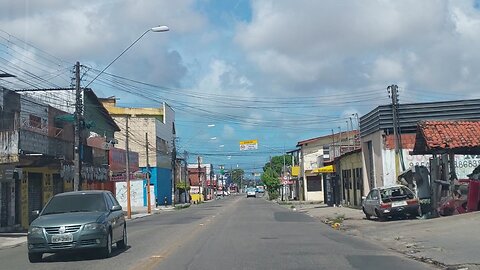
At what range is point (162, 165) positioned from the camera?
85938mm

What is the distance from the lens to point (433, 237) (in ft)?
64.1

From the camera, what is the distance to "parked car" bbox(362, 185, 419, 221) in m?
28.0

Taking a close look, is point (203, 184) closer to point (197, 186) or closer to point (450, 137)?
point (197, 186)

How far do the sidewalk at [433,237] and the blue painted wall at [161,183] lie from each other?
5134cm

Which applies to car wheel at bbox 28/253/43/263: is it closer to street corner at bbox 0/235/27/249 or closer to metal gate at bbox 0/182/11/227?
street corner at bbox 0/235/27/249

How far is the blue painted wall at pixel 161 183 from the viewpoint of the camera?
78.6 metres

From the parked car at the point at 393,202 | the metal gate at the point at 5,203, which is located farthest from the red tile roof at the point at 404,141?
the metal gate at the point at 5,203

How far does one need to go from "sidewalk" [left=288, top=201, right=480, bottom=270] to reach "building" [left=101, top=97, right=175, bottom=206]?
52.2 m

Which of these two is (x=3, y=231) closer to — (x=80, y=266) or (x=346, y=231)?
(x=346, y=231)

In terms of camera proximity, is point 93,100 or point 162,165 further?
point 162,165

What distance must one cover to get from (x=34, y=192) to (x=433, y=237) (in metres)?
23.8

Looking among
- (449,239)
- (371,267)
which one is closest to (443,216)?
(449,239)

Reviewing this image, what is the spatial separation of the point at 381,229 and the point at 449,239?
20.6ft

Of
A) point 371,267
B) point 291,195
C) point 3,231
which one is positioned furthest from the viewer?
point 291,195
